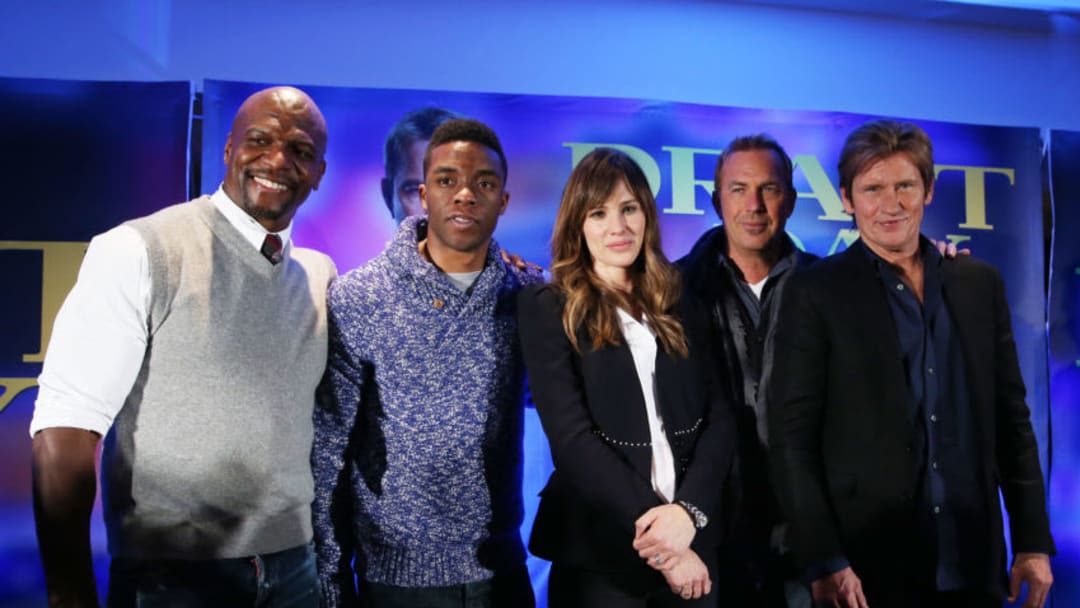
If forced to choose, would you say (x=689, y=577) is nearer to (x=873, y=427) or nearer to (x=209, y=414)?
(x=873, y=427)

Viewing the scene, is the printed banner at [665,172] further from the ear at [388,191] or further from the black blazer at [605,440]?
the black blazer at [605,440]

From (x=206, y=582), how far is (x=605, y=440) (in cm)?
100

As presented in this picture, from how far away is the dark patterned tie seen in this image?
201cm

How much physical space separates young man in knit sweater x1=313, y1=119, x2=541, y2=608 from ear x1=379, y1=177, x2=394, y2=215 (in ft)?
3.53

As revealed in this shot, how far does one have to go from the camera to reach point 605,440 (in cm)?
195

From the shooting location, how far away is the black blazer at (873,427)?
2.10 metres

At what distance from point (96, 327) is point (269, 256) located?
0.45 metres

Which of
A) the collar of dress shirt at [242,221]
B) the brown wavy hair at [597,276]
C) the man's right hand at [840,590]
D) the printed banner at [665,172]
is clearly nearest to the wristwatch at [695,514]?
the brown wavy hair at [597,276]

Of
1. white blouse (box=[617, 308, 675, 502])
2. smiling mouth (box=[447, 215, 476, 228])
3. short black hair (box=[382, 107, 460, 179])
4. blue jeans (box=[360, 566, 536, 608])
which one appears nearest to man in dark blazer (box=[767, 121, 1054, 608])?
white blouse (box=[617, 308, 675, 502])

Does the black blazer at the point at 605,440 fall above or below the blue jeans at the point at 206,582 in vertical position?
above

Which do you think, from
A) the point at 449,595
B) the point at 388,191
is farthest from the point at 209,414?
the point at 388,191

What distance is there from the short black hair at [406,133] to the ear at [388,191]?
0.02 metres

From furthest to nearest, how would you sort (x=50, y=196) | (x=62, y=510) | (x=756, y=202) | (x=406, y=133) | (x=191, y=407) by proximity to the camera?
(x=406, y=133), (x=50, y=196), (x=756, y=202), (x=191, y=407), (x=62, y=510)

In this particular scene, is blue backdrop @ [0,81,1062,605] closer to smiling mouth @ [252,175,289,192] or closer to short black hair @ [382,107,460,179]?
short black hair @ [382,107,460,179]
